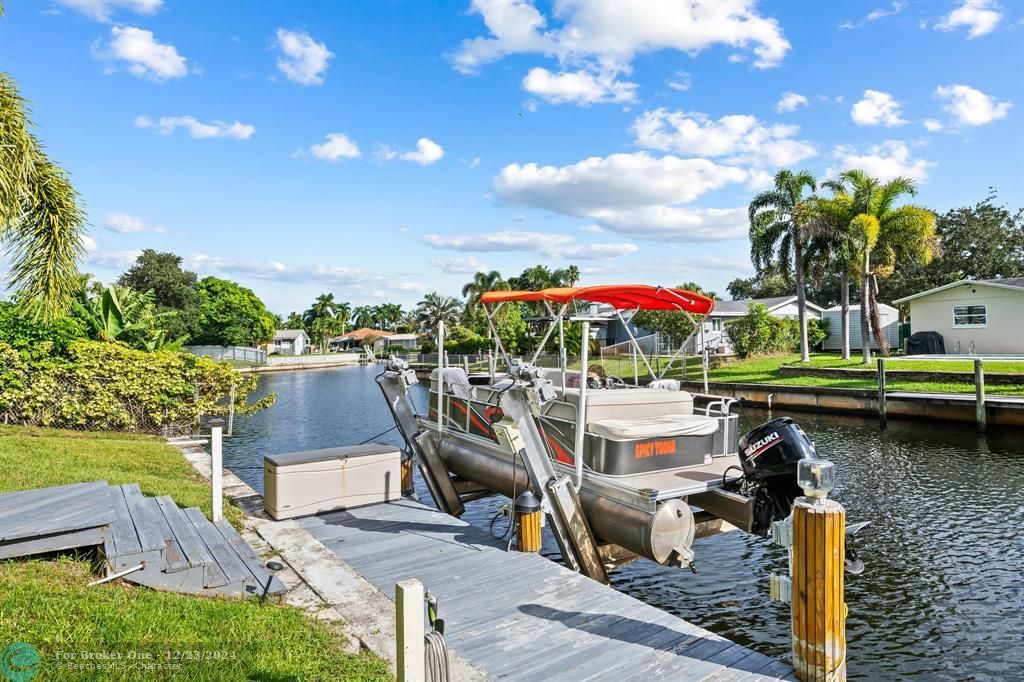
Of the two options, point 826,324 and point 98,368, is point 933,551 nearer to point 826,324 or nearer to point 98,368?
point 98,368

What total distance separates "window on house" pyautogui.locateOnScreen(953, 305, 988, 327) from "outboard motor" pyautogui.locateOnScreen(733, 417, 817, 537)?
32.4 m

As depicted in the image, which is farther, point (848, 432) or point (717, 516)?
point (848, 432)

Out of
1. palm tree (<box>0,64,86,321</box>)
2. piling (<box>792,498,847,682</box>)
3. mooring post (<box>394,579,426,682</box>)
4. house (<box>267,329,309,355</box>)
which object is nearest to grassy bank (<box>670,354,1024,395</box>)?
piling (<box>792,498,847,682</box>)

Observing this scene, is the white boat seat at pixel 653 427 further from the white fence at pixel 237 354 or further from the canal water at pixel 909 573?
the white fence at pixel 237 354

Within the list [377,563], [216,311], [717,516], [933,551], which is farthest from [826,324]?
[216,311]

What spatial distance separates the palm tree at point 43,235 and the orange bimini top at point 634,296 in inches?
228

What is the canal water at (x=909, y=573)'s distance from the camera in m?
6.52

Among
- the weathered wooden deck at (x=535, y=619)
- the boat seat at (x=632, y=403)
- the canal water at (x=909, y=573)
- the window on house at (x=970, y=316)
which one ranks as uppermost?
the window on house at (x=970, y=316)

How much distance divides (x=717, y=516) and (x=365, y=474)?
4.43 meters

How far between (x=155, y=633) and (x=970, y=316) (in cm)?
3811

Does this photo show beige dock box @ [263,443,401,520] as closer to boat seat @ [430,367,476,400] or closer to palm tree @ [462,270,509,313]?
boat seat @ [430,367,476,400]

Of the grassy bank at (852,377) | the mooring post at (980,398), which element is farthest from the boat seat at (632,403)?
the grassy bank at (852,377)

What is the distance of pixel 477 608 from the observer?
5211 mm

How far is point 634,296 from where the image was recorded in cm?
884
